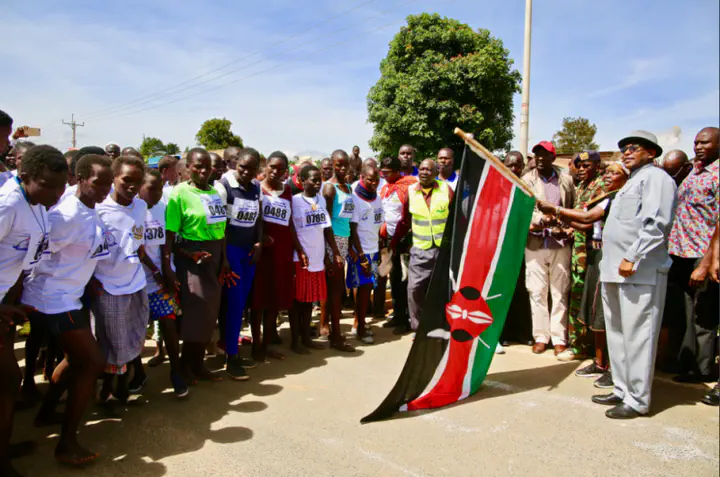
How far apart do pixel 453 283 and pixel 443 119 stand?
18.0m

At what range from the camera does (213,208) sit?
406 cm

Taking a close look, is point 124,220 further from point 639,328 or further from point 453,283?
point 639,328

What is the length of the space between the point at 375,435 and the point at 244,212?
231 cm

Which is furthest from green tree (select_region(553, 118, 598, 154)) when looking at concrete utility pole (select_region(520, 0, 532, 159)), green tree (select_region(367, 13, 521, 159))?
concrete utility pole (select_region(520, 0, 532, 159))

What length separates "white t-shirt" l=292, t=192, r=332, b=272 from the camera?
16.7ft

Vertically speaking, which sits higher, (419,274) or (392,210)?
(392,210)

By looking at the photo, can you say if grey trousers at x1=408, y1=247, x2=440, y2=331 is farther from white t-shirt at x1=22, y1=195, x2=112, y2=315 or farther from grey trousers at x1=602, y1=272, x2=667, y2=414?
white t-shirt at x1=22, y1=195, x2=112, y2=315

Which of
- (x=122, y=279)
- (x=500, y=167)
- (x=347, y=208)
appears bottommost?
(x=122, y=279)

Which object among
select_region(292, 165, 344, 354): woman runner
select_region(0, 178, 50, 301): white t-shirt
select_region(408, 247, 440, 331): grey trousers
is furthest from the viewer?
select_region(408, 247, 440, 331): grey trousers

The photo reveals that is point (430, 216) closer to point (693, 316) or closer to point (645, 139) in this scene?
point (645, 139)

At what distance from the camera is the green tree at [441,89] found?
817 inches

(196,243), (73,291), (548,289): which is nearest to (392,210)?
(548,289)

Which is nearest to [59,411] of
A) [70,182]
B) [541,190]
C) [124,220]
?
[124,220]

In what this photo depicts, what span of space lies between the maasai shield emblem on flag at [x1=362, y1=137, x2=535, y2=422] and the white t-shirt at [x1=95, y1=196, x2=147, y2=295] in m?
2.16
